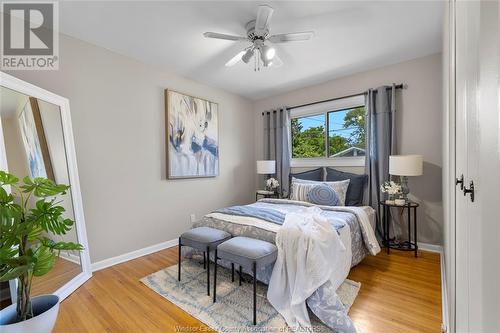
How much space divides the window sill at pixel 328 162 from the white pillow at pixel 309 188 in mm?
424

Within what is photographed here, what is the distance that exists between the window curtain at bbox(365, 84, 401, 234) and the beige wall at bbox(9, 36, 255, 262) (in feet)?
8.54

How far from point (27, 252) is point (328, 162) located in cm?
373

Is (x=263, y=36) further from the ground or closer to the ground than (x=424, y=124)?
further from the ground

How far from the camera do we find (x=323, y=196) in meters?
3.19

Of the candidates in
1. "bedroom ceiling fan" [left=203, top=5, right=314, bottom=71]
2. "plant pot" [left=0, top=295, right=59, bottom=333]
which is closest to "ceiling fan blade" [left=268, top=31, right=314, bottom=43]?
"bedroom ceiling fan" [left=203, top=5, right=314, bottom=71]

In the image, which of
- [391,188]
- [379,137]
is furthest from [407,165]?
[379,137]

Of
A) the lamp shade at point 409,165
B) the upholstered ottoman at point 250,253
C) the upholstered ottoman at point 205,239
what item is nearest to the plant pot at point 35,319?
the upholstered ottoman at point 205,239

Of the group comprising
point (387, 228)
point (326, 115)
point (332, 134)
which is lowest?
point (387, 228)

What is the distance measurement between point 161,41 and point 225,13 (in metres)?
0.90

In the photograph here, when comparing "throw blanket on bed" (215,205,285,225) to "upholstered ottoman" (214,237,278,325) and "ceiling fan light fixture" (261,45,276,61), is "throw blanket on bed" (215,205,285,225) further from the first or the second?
"ceiling fan light fixture" (261,45,276,61)

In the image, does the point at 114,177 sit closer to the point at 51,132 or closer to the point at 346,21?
the point at 51,132

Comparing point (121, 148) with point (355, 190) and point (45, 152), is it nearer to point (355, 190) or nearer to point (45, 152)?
point (45, 152)

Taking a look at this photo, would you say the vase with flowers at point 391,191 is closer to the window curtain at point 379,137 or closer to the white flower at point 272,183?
the window curtain at point 379,137

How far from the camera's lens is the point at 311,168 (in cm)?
412
